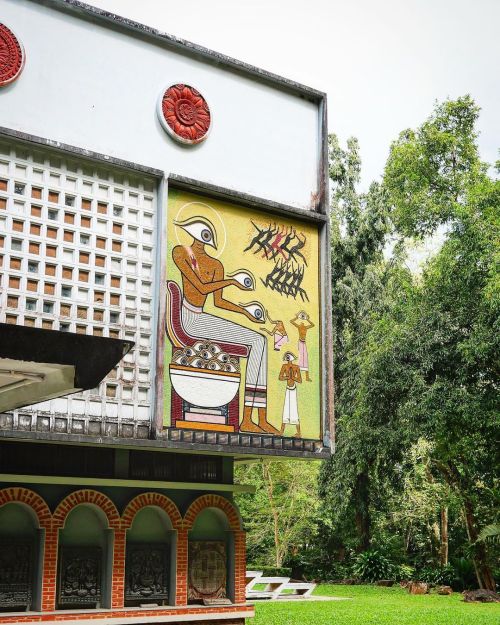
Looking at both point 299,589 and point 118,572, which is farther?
point 299,589

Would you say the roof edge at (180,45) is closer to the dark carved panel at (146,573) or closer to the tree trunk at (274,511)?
the dark carved panel at (146,573)

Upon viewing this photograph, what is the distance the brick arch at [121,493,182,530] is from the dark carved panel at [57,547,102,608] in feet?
1.90

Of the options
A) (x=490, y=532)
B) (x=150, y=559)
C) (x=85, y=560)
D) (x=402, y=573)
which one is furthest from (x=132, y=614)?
(x=402, y=573)

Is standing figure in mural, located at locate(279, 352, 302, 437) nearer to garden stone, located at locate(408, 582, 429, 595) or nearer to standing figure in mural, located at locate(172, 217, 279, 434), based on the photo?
standing figure in mural, located at locate(172, 217, 279, 434)

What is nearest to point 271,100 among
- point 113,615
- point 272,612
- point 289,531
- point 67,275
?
point 67,275

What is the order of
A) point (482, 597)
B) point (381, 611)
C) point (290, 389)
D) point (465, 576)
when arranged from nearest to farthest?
point (290, 389) < point (381, 611) < point (482, 597) < point (465, 576)

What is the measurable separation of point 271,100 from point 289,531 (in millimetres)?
17917

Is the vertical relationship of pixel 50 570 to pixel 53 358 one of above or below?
below

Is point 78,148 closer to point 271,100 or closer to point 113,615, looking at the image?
point 271,100

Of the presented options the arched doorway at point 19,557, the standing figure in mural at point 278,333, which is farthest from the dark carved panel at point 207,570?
the standing figure in mural at point 278,333

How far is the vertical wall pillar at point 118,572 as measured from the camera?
1092 centimetres

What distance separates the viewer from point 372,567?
24172mm

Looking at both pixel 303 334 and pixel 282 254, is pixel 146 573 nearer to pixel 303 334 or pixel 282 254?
pixel 303 334

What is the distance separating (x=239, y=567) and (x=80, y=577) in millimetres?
2425
